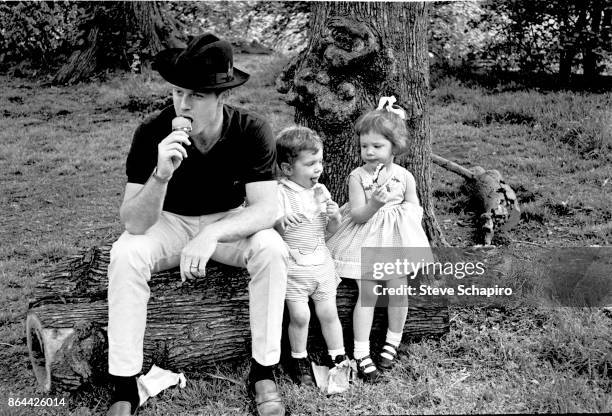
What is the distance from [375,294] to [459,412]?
0.72 meters

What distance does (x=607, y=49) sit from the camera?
7.62 meters

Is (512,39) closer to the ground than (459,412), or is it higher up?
higher up

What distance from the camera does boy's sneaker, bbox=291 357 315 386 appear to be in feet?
11.3

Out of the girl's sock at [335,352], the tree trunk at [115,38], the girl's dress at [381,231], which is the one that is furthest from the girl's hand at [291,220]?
the tree trunk at [115,38]

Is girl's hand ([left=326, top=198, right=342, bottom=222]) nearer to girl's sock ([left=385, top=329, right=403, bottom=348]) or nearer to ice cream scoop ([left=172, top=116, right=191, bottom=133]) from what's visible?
girl's sock ([left=385, top=329, right=403, bottom=348])

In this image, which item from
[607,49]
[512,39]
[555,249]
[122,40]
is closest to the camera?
[555,249]

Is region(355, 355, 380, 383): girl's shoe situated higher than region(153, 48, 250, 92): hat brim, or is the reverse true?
region(153, 48, 250, 92): hat brim

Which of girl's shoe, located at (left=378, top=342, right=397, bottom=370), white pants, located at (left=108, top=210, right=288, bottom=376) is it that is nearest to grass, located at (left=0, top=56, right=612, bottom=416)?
girl's shoe, located at (left=378, top=342, right=397, bottom=370)

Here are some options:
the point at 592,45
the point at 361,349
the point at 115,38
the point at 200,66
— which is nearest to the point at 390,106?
the point at 200,66

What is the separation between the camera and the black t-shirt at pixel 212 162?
3.28m

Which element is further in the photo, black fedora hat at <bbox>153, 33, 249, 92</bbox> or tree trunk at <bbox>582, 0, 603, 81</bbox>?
tree trunk at <bbox>582, 0, 603, 81</bbox>

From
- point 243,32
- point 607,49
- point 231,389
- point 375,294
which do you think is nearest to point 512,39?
point 607,49

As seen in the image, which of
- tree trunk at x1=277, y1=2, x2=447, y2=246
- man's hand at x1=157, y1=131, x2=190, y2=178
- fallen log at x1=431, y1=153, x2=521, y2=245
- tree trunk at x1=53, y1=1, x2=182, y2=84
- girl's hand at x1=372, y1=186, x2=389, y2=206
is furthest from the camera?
tree trunk at x1=53, y1=1, x2=182, y2=84

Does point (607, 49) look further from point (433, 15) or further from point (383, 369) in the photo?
point (383, 369)
